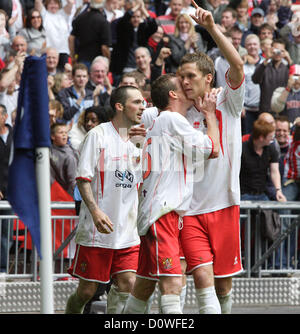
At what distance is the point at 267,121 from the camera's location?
1268 centimetres

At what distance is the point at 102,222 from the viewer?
23.5ft

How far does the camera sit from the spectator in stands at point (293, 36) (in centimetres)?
1641

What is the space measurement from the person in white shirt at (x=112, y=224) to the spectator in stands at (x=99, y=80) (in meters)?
5.89

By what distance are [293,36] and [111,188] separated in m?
10.1

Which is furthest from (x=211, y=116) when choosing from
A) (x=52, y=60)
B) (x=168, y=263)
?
(x=52, y=60)

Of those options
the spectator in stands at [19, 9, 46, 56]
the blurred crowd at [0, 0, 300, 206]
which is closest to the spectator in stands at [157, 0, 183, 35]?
the blurred crowd at [0, 0, 300, 206]

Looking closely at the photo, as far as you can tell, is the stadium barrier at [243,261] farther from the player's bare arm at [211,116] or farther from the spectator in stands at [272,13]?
the spectator in stands at [272,13]

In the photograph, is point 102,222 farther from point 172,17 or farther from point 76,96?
point 172,17

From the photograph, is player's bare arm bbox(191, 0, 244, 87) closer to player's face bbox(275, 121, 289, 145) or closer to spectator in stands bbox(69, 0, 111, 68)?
player's face bbox(275, 121, 289, 145)

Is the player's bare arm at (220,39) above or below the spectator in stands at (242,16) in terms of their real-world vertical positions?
below

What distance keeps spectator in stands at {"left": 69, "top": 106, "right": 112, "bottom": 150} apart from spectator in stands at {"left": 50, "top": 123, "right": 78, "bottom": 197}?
12.1 inches

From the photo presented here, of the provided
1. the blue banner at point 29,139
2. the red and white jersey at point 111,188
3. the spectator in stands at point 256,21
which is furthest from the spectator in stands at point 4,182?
the spectator in stands at point 256,21

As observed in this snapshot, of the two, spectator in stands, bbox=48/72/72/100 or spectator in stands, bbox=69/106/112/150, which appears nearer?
spectator in stands, bbox=69/106/112/150

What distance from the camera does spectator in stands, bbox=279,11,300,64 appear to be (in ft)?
53.8
